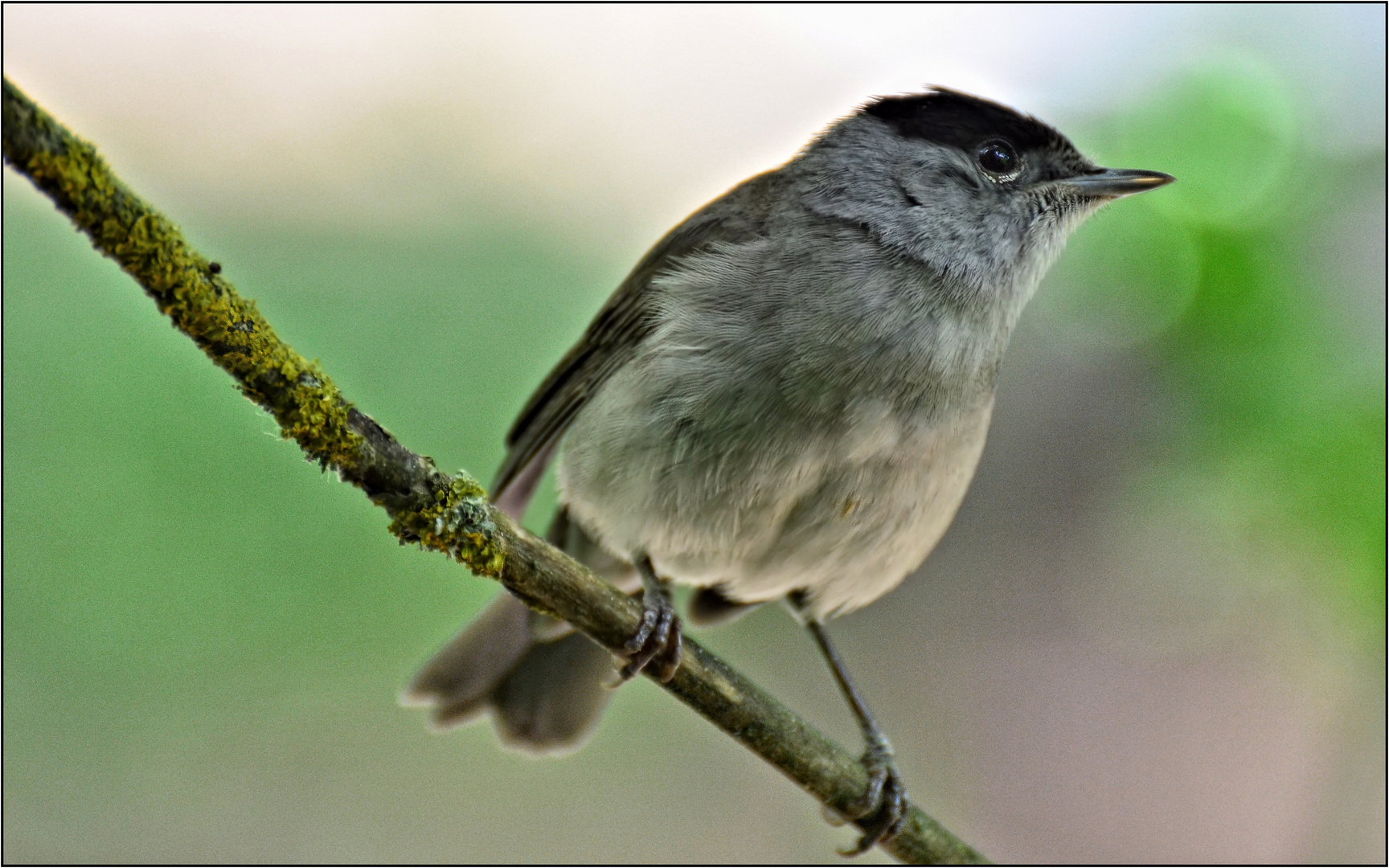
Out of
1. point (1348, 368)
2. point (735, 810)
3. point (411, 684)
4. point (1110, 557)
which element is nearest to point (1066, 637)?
point (1110, 557)

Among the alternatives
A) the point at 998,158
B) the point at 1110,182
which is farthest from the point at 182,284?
the point at 1110,182

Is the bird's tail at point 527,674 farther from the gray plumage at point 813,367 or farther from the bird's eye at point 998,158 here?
the bird's eye at point 998,158

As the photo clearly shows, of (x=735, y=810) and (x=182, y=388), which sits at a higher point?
(x=182, y=388)

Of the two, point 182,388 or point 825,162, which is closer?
point 825,162

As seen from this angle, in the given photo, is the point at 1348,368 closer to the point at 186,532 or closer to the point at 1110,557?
the point at 1110,557

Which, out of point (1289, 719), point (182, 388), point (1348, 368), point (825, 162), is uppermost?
point (825, 162)
